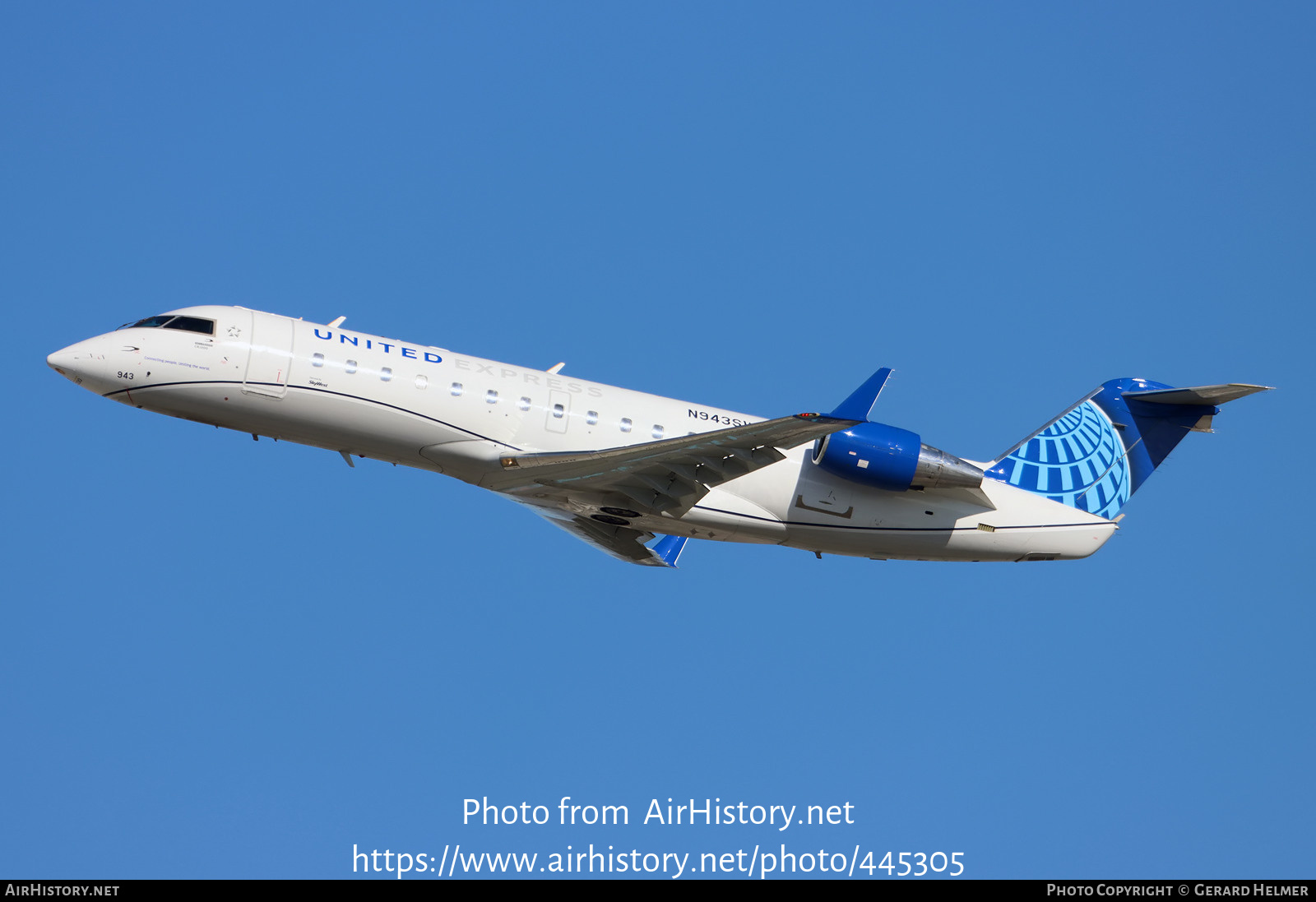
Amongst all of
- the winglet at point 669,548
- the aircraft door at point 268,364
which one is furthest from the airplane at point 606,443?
the winglet at point 669,548

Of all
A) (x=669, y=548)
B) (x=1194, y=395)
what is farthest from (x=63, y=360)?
(x=1194, y=395)

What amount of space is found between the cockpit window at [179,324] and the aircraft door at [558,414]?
5.67 meters

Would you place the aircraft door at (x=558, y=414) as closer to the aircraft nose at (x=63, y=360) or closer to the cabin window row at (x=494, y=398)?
the cabin window row at (x=494, y=398)

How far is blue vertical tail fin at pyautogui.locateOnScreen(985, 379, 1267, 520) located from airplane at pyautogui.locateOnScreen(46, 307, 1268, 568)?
81mm

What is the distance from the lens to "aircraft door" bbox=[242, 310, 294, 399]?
21766mm

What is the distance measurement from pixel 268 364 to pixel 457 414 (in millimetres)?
3151

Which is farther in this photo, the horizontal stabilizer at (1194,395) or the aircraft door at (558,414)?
the horizontal stabilizer at (1194,395)

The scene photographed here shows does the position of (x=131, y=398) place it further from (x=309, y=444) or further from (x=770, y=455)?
(x=770, y=455)

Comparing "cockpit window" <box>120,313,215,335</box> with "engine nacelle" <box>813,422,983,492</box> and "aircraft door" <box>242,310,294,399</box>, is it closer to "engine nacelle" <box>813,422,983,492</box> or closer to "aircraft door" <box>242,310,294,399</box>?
→ "aircraft door" <box>242,310,294,399</box>

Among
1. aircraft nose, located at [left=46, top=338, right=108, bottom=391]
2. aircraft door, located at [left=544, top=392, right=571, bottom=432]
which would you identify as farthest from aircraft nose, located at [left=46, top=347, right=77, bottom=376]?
aircraft door, located at [left=544, top=392, right=571, bottom=432]

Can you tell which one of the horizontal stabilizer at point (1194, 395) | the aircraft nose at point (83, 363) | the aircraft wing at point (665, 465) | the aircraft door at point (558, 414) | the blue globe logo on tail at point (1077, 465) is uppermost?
the horizontal stabilizer at point (1194, 395)

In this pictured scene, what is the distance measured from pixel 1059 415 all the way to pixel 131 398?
57.1 feet

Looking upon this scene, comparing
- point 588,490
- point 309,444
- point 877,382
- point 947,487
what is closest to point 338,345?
point 309,444

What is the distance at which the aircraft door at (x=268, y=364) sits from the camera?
71.4 ft
